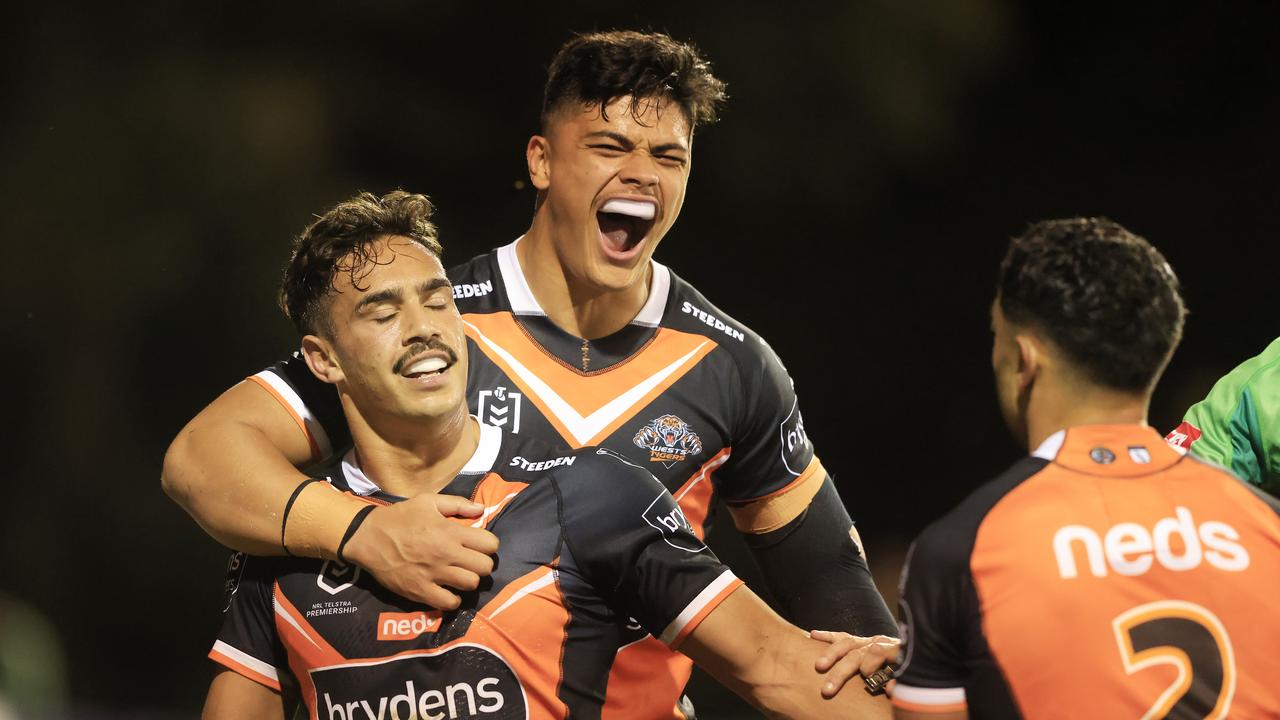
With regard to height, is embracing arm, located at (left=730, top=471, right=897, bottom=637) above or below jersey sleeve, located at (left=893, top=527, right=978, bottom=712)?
below

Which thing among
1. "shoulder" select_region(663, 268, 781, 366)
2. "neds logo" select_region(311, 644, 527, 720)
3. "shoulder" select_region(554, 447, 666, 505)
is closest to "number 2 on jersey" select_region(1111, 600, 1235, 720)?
"shoulder" select_region(554, 447, 666, 505)

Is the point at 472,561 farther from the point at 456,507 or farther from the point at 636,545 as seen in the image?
the point at 636,545

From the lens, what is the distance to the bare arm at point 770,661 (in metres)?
2.61

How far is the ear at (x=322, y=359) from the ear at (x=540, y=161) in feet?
2.99

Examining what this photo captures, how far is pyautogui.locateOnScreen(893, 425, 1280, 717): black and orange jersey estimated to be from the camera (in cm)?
203

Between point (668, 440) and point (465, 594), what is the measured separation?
99 cm

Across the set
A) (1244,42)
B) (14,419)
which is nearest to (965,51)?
(1244,42)

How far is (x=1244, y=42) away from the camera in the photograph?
8.01 metres

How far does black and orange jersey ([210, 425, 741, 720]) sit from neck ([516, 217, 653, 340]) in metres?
0.92

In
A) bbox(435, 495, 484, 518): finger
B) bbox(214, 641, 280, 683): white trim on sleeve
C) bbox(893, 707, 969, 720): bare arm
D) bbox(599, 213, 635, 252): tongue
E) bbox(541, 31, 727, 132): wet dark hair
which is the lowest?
bbox(214, 641, 280, 683): white trim on sleeve

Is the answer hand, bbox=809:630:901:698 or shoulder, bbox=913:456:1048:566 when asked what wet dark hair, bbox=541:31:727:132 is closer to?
hand, bbox=809:630:901:698

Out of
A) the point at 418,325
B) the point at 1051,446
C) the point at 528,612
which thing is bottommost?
the point at 528,612

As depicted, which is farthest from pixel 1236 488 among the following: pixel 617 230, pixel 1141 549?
pixel 617 230

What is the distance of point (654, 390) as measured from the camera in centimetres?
365
